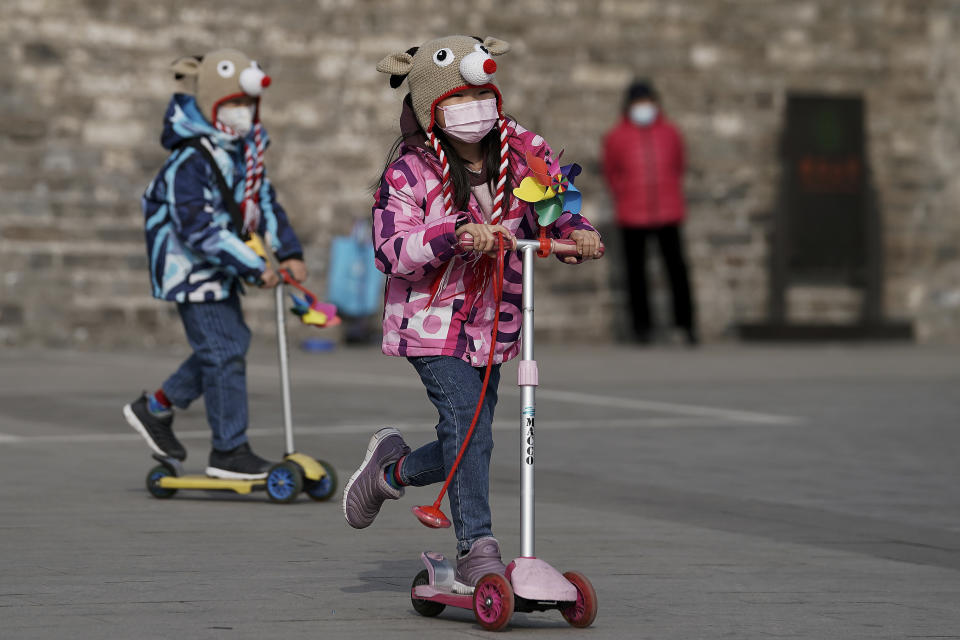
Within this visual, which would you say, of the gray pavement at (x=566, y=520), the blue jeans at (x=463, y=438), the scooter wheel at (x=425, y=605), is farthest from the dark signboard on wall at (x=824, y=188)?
the scooter wheel at (x=425, y=605)

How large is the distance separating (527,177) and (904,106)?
52.9 feet

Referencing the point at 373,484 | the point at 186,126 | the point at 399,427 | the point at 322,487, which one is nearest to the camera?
the point at 373,484

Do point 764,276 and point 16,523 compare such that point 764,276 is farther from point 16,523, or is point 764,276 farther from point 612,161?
point 16,523

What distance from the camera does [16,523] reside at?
7227 mm

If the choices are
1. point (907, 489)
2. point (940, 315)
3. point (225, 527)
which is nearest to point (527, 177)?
point (225, 527)

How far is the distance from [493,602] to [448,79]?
155cm

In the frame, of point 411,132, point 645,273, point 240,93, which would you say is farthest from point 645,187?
point 411,132

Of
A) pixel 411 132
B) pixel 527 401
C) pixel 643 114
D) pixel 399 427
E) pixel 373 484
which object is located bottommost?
pixel 399 427

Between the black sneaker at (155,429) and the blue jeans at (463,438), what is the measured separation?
289 cm

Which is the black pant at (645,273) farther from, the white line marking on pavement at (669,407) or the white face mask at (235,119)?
the white face mask at (235,119)

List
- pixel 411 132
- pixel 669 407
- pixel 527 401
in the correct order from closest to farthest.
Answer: pixel 527 401
pixel 411 132
pixel 669 407

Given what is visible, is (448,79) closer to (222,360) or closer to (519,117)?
(222,360)

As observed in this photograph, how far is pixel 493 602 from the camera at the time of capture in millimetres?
5250

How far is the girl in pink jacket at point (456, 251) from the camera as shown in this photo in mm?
5531
